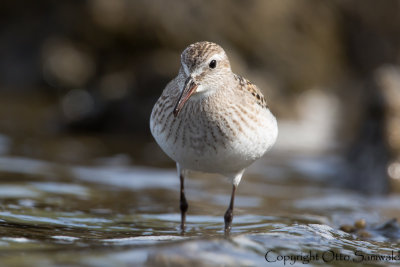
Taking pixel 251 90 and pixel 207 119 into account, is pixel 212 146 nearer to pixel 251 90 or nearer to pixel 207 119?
pixel 207 119

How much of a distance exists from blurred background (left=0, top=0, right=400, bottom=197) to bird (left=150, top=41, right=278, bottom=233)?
6.59m

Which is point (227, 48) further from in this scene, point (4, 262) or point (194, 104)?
point (4, 262)

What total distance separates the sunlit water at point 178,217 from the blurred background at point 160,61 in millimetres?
2399

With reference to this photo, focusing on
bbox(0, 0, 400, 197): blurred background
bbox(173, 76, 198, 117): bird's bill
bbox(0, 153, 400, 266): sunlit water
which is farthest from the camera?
bbox(0, 0, 400, 197): blurred background

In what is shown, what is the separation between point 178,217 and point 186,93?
→ 222 centimetres

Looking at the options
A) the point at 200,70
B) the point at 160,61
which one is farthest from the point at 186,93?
the point at 160,61

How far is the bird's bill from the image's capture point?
619 cm

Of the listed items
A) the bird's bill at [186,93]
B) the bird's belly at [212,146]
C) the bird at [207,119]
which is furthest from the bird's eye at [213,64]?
the bird's belly at [212,146]

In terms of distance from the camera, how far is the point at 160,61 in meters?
15.9

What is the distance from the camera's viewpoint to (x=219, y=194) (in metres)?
10.1

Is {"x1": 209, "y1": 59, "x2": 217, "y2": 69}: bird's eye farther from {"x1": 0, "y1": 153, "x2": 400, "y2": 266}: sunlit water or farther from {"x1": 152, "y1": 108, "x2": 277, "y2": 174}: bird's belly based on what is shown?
{"x1": 0, "y1": 153, "x2": 400, "y2": 266}: sunlit water

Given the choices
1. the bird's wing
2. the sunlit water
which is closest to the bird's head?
the bird's wing

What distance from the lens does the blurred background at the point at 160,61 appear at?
49.3 feet

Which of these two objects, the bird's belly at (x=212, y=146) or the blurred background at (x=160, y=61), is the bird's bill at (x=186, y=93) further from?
the blurred background at (x=160, y=61)
